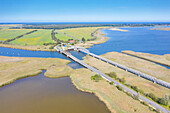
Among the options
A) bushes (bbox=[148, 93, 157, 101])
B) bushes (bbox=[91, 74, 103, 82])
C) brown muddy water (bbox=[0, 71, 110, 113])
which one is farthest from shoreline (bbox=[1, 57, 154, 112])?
bushes (bbox=[148, 93, 157, 101])

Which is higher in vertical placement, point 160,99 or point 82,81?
point 160,99

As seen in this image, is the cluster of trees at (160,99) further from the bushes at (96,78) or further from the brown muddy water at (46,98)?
the bushes at (96,78)

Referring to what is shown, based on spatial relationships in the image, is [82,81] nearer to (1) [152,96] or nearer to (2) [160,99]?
(1) [152,96]

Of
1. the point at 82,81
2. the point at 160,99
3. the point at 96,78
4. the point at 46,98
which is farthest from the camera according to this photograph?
the point at 96,78

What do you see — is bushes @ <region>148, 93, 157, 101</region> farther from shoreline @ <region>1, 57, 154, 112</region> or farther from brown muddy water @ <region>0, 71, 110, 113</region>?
brown muddy water @ <region>0, 71, 110, 113</region>

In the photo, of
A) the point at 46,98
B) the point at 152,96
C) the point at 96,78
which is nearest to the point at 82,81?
the point at 96,78

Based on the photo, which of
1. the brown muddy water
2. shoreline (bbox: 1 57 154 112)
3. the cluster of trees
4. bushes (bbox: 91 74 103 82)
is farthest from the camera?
bushes (bbox: 91 74 103 82)

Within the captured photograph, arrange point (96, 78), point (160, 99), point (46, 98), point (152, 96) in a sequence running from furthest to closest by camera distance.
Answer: point (96, 78) → point (46, 98) → point (152, 96) → point (160, 99)

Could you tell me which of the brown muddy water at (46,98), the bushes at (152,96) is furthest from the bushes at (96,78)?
the bushes at (152,96)
